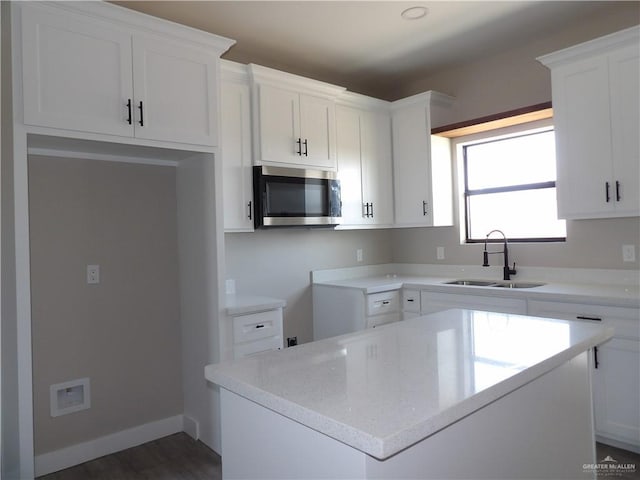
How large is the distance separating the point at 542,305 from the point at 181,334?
2.38m

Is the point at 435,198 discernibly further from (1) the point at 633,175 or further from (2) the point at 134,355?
(2) the point at 134,355

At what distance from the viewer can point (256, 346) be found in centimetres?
281

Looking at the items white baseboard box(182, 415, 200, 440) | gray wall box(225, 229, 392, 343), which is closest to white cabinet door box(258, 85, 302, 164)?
gray wall box(225, 229, 392, 343)

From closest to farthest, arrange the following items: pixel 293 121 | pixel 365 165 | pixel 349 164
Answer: pixel 293 121 → pixel 349 164 → pixel 365 165

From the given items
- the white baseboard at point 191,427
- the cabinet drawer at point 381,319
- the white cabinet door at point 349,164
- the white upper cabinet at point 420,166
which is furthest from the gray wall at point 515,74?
the white baseboard at point 191,427

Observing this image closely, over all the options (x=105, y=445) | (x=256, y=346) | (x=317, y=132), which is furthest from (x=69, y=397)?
(x=317, y=132)

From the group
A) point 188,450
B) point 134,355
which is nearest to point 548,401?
point 188,450

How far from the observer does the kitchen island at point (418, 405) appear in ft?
3.18

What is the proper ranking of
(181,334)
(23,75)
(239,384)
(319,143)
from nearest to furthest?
(239,384), (23,75), (181,334), (319,143)

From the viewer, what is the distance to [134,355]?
296cm

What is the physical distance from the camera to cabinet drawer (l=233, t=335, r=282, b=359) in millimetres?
2729

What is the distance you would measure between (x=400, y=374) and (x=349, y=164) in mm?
2710

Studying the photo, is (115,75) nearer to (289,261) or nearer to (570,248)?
(289,261)

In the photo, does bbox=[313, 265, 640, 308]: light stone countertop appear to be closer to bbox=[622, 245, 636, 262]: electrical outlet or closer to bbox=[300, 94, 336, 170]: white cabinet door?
bbox=[622, 245, 636, 262]: electrical outlet
